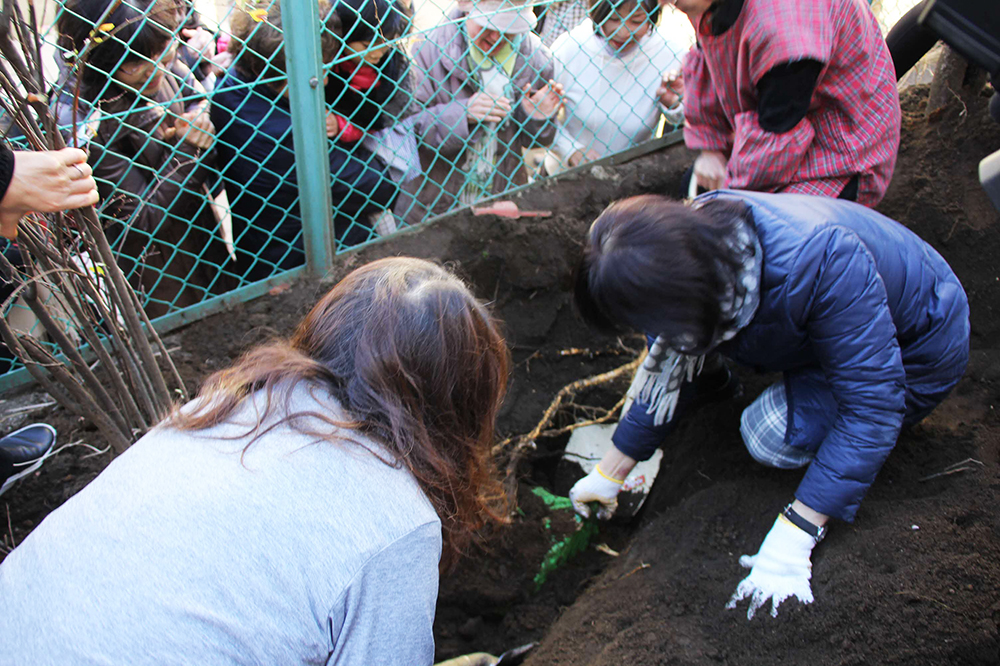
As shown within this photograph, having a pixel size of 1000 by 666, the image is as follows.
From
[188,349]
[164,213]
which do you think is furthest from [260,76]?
[188,349]

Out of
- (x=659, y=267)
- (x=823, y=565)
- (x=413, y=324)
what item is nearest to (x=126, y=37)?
(x=413, y=324)

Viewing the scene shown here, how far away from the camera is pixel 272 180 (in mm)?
2461

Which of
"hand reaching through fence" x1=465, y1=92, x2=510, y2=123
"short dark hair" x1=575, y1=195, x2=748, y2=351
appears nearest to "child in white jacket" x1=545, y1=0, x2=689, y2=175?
"hand reaching through fence" x1=465, y1=92, x2=510, y2=123

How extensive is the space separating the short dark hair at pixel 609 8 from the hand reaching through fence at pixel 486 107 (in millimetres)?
560

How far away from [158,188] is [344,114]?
726 millimetres

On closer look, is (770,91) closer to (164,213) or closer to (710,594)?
(710,594)

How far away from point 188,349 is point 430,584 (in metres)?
Result: 1.64

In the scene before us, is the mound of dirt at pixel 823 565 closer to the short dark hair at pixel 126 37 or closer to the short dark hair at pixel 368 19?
the short dark hair at pixel 368 19

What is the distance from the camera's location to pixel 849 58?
1763 millimetres

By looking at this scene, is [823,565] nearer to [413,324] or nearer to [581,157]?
[413,324]

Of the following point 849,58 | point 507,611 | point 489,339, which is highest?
point 849,58

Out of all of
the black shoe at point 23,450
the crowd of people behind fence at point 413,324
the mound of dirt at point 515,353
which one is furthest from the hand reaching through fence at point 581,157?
the black shoe at point 23,450

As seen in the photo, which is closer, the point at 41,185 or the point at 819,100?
the point at 41,185

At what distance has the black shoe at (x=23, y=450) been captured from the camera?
5.90 ft
